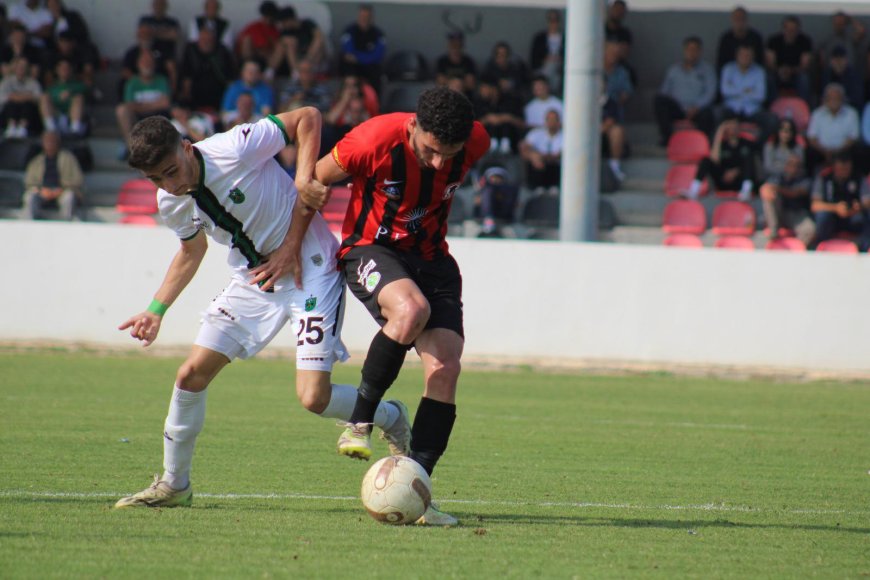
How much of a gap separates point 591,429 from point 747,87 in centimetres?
1073

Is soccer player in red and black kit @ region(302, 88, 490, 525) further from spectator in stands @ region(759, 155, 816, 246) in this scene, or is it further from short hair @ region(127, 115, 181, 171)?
spectator in stands @ region(759, 155, 816, 246)

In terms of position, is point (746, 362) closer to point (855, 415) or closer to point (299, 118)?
point (855, 415)

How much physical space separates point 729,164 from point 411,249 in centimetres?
1244

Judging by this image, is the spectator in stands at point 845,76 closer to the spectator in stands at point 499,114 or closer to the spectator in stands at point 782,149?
the spectator in stands at point 782,149

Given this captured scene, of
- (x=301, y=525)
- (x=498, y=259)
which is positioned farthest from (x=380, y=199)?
(x=498, y=259)

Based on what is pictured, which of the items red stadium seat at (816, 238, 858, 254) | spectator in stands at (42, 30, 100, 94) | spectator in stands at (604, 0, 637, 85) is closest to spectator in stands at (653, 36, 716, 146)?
spectator in stands at (604, 0, 637, 85)

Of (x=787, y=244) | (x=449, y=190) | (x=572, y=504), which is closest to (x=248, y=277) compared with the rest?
(x=449, y=190)

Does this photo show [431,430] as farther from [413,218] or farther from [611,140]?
[611,140]

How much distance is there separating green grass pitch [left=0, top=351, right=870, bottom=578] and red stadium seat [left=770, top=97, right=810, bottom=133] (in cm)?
799

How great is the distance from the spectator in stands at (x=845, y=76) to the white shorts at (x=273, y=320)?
14660 mm

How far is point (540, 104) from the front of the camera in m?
18.6

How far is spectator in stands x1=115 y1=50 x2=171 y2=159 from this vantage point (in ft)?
61.1

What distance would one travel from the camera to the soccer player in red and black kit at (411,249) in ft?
18.4

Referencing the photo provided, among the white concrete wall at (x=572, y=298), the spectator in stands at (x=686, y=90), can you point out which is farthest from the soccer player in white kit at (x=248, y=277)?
the spectator in stands at (x=686, y=90)
